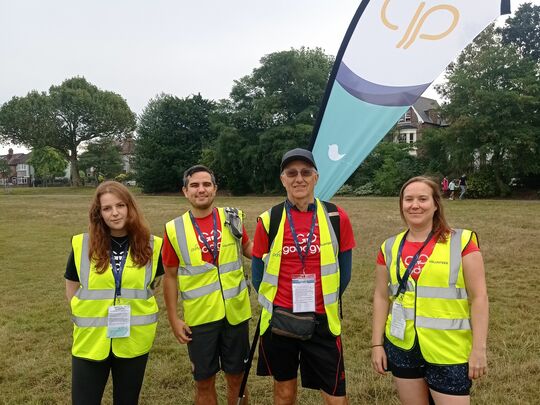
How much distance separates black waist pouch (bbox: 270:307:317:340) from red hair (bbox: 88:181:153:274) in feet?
3.03

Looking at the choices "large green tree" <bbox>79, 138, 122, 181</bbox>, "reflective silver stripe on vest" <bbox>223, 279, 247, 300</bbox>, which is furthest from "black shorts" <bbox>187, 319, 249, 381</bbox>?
"large green tree" <bbox>79, 138, 122, 181</bbox>

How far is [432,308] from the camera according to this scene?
2.46m

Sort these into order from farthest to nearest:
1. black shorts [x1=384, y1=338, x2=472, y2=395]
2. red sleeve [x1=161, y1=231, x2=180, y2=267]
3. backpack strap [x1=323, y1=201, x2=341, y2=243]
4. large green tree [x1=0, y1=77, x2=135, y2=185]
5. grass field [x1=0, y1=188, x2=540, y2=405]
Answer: large green tree [x1=0, y1=77, x2=135, y2=185] → grass field [x1=0, y1=188, x2=540, y2=405] → red sleeve [x1=161, y1=231, x2=180, y2=267] → backpack strap [x1=323, y1=201, x2=341, y2=243] → black shorts [x1=384, y1=338, x2=472, y2=395]

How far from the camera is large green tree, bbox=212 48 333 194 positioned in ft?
121

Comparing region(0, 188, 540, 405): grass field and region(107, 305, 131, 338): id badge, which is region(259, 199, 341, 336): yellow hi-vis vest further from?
region(0, 188, 540, 405): grass field

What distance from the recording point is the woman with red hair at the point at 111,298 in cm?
269

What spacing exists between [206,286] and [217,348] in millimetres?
482

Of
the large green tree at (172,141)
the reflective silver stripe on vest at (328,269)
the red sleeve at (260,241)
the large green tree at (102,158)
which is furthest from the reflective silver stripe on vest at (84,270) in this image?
the large green tree at (102,158)

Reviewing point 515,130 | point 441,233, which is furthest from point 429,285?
point 515,130

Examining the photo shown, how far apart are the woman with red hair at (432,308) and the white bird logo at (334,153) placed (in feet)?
2.45

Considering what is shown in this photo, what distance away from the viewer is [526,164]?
2527cm

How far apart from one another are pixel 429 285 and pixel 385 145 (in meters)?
34.9

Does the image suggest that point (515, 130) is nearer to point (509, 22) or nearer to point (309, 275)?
point (509, 22)

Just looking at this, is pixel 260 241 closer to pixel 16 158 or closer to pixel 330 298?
pixel 330 298
